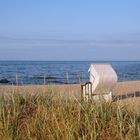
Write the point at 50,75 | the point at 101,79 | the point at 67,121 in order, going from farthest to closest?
the point at 50,75
the point at 101,79
the point at 67,121

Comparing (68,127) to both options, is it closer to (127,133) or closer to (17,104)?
(127,133)

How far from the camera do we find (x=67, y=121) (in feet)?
18.6

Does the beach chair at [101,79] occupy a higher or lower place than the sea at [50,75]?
higher

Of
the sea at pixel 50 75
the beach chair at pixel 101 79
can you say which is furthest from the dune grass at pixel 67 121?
the beach chair at pixel 101 79

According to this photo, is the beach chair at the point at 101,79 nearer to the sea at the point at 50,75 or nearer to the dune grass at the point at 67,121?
the sea at the point at 50,75

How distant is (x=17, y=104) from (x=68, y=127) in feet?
4.94

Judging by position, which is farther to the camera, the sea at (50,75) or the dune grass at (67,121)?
the sea at (50,75)

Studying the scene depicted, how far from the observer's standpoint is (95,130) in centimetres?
541

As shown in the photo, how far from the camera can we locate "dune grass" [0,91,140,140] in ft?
17.6

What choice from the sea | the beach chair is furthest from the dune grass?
the beach chair

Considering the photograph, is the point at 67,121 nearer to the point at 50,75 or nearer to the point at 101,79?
the point at 101,79

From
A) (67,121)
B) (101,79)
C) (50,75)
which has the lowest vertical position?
(50,75)

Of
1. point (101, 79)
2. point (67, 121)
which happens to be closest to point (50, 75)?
point (101, 79)

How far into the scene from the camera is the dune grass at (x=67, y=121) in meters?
5.37
